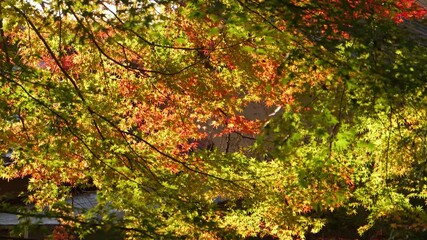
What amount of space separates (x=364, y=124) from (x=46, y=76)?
6.93 meters

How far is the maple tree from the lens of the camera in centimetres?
501

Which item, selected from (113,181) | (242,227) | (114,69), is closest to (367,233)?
(242,227)

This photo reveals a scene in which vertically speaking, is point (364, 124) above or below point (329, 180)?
above

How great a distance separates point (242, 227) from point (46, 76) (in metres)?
5.41

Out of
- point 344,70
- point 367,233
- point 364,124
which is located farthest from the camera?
point 367,233

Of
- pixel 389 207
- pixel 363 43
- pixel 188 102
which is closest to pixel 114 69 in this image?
pixel 188 102

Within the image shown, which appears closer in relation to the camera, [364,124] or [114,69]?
[114,69]

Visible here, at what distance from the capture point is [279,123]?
471cm

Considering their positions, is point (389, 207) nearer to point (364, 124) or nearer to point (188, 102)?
point (364, 124)

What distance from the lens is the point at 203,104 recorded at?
10.8 metres

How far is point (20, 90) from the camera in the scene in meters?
7.42

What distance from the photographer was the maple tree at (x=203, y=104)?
5.01 metres

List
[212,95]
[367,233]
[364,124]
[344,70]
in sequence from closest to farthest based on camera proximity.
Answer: [344,70] → [212,95] → [364,124] → [367,233]

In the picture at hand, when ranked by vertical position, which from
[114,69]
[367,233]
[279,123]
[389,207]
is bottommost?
[279,123]
